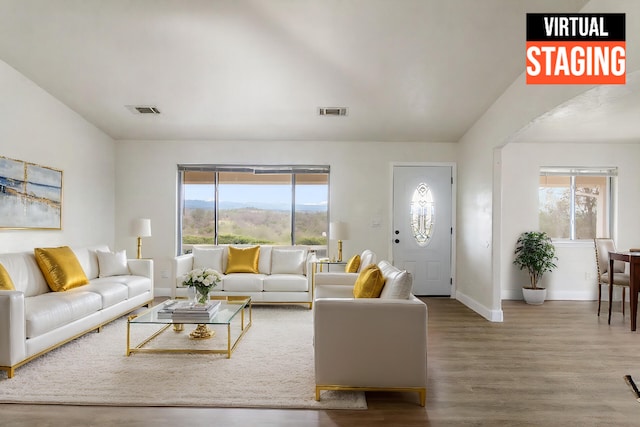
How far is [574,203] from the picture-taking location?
6941 mm

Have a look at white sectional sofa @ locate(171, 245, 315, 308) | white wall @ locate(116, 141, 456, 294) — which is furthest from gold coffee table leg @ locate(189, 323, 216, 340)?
white wall @ locate(116, 141, 456, 294)

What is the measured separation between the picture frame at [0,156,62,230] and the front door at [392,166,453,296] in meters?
4.84

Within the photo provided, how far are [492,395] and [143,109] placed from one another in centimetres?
531

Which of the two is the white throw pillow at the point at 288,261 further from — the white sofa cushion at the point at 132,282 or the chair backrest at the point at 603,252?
the chair backrest at the point at 603,252

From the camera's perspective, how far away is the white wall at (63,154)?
15.3 ft

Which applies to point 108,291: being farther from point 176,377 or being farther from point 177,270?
point 176,377

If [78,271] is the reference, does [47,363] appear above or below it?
below

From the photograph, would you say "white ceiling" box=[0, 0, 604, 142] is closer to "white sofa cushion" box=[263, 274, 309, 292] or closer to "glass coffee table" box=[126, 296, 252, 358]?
"white sofa cushion" box=[263, 274, 309, 292]

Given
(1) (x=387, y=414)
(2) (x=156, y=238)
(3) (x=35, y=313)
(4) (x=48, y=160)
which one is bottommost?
(1) (x=387, y=414)

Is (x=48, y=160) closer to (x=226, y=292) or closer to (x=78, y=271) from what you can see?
(x=78, y=271)

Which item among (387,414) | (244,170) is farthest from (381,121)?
(387,414)

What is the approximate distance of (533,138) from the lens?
21.4 feet

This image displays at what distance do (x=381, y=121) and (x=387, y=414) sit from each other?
426 cm

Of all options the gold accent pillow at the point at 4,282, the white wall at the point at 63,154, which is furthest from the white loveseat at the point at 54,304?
the white wall at the point at 63,154
